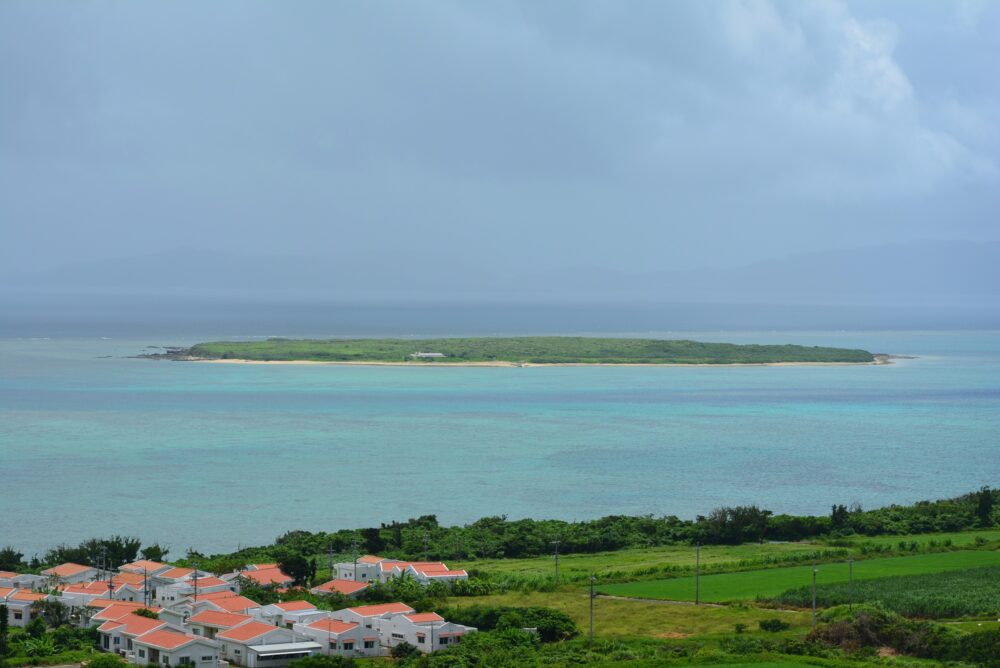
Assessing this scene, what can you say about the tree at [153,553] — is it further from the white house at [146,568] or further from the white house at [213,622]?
the white house at [213,622]

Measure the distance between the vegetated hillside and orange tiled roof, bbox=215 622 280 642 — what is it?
61.2 m

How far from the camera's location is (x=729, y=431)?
48.5 metres

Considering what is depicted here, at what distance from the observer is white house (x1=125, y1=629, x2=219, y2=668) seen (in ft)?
63.5

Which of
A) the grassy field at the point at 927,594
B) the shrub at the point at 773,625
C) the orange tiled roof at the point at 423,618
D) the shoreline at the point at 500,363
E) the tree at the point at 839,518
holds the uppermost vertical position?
the shoreline at the point at 500,363

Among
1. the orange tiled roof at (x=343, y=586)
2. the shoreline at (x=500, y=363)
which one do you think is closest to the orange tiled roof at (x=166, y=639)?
the orange tiled roof at (x=343, y=586)

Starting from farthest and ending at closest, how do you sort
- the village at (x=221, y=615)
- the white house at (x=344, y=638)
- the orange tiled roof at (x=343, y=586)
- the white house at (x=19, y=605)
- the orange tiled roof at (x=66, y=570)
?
the orange tiled roof at (x=66, y=570) < the orange tiled roof at (x=343, y=586) < the white house at (x=19, y=605) < the white house at (x=344, y=638) < the village at (x=221, y=615)

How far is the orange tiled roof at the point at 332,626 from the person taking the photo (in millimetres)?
20500

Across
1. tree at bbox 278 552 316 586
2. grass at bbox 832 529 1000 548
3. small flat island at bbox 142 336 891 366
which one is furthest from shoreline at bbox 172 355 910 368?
tree at bbox 278 552 316 586

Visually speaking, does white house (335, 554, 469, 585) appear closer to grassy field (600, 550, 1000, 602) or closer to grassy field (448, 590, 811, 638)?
grassy field (448, 590, 811, 638)

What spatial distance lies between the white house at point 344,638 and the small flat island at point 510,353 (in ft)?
195

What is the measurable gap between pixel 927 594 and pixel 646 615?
4.96 meters

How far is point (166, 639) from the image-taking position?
19.7 m

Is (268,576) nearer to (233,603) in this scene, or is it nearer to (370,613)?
(233,603)

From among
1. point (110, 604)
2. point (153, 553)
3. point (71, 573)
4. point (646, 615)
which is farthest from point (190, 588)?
point (646, 615)
